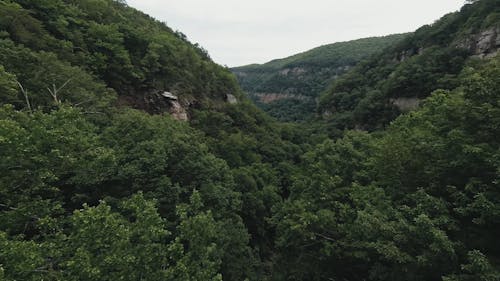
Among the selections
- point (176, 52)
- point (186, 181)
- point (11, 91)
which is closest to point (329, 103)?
point (176, 52)

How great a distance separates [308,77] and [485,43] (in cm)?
12156

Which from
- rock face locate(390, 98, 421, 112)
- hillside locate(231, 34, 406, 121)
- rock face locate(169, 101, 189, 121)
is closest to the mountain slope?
rock face locate(169, 101, 189, 121)

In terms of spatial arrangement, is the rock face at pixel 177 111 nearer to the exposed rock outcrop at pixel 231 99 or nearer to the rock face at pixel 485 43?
the exposed rock outcrop at pixel 231 99

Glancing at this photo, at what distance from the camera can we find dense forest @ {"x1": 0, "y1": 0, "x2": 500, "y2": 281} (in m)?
9.73

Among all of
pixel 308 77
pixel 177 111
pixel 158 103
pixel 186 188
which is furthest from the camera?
pixel 308 77

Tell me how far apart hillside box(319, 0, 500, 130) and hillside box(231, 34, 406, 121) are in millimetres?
57300

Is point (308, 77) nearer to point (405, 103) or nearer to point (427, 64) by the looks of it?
point (427, 64)

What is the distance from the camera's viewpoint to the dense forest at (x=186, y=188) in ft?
31.9

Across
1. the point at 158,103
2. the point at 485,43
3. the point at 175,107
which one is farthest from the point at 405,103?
the point at 158,103

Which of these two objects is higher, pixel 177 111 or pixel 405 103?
pixel 177 111

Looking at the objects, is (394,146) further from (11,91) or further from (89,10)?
(89,10)

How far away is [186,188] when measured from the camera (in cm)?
1670

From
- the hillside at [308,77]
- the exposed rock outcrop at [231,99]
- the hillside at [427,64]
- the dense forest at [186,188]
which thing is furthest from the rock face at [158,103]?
the hillside at [308,77]

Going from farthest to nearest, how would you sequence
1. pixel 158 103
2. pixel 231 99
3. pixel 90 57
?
pixel 231 99 → pixel 158 103 → pixel 90 57
